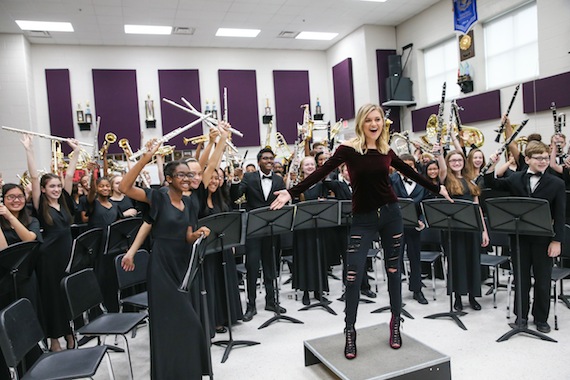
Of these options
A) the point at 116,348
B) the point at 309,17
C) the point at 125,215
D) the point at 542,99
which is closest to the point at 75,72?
the point at 309,17

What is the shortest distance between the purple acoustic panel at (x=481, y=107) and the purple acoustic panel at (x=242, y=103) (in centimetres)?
579

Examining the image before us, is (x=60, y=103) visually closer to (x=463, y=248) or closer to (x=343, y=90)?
(x=343, y=90)

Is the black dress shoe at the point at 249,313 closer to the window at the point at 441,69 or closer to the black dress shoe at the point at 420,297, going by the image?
the black dress shoe at the point at 420,297

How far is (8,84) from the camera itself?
396 inches

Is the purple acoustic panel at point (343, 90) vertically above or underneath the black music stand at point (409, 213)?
above

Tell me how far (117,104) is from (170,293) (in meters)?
9.96

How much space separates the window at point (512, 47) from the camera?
8359mm

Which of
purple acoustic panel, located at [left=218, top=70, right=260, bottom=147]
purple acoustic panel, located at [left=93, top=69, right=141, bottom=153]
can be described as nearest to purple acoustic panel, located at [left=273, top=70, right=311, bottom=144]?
purple acoustic panel, located at [left=218, top=70, right=260, bottom=147]

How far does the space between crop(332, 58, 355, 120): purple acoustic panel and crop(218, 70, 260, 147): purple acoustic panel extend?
98.0 inches

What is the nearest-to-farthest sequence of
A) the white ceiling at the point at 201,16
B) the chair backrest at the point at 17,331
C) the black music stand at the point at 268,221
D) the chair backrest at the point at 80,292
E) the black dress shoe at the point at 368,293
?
the chair backrest at the point at 17,331
the chair backrest at the point at 80,292
the black music stand at the point at 268,221
the black dress shoe at the point at 368,293
the white ceiling at the point at 201,16

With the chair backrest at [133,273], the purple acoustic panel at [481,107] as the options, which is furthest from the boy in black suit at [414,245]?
the purple acoustic panel at [481,107]

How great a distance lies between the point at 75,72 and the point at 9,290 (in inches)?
380

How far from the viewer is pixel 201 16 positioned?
33.0 ft

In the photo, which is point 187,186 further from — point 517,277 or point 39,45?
point 39,45
